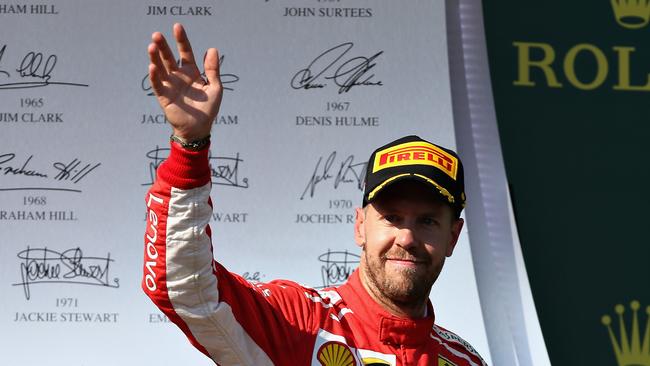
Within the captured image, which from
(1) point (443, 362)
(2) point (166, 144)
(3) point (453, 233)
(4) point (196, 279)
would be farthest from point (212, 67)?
(2) point (166, 144)

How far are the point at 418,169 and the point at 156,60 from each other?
1.53 feet

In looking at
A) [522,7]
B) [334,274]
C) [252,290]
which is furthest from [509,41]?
[252,290]

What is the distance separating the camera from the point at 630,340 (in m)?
2.14

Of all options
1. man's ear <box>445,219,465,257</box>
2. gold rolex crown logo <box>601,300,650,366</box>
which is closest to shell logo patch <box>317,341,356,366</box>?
man's ear <box>445,219,465,257</box>

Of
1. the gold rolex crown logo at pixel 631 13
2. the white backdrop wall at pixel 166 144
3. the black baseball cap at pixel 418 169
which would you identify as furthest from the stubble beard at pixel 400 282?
the gold rolex crown logo at pixel 631 13

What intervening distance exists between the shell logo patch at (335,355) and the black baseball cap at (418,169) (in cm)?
22

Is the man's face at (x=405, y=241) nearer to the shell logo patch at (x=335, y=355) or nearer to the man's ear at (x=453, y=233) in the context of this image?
the man's ear at (x=453, y=233)

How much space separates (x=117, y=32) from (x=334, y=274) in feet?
2.22

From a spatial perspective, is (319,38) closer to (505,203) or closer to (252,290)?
(505,203)

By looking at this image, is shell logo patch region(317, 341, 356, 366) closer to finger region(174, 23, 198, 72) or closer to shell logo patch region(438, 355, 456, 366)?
shell logo patch region(438, 355, 456, 366)

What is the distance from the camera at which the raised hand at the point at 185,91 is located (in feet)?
3.61

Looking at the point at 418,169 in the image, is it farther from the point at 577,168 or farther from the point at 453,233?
the point at 577,168

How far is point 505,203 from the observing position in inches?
82.7

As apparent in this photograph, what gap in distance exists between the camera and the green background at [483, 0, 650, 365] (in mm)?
2129
